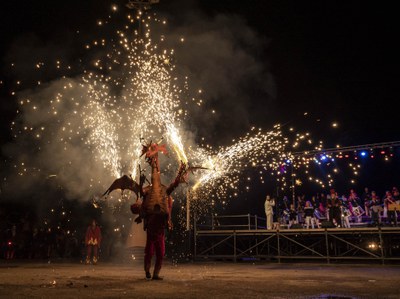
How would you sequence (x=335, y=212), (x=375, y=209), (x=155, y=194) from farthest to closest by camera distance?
(x=375, y=209) < (x=335, y=212) < (x=155, y=194)

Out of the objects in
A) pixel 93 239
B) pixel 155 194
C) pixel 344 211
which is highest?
pixel 344 211

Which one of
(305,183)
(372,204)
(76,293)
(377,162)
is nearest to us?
Answer: (76,293)

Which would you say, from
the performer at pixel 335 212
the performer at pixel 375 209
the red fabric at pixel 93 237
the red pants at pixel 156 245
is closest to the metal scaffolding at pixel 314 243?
the performer at pixel 335 212

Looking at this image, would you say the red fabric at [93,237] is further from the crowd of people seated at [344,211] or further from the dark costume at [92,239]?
the crowd of people seated at [344,211]

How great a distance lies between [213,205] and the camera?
75.9 ft

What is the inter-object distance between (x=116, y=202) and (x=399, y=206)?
14.8 meters

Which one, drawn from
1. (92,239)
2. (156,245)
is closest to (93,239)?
(92,239)

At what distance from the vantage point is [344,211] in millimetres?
20016

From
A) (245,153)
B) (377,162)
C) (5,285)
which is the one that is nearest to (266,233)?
(245,153)

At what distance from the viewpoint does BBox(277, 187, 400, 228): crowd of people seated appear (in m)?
18.0

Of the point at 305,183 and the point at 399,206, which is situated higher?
the point at 305,183

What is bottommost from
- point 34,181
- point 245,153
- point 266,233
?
point 266,233

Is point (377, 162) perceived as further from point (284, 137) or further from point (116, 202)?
point (116, 202)

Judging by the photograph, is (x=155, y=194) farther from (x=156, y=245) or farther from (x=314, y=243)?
(x=314, y=243)
